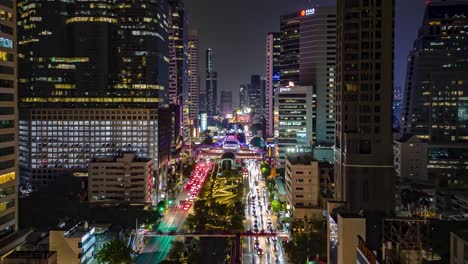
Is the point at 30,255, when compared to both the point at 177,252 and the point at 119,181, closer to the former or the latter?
the point at 177,252

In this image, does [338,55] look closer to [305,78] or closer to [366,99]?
[366,99]

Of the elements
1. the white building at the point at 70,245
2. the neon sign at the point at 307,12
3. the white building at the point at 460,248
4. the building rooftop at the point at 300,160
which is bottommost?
the white building at the point at 70,245

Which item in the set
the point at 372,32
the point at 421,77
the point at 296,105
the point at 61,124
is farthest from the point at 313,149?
the point at 61,124

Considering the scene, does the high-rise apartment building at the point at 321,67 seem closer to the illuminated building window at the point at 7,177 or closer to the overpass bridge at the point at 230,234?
the overpass bridge at the point at 230,234

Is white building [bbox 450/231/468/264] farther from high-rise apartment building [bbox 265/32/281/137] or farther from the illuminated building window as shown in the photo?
high-rise apartment building [bbox 265/32/281/137]

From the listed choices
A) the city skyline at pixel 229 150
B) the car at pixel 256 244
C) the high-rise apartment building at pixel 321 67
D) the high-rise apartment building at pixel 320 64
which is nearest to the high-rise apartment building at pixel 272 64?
the city skyline at pixel 229 150

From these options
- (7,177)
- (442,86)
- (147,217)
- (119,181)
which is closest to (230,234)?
(147,217)
